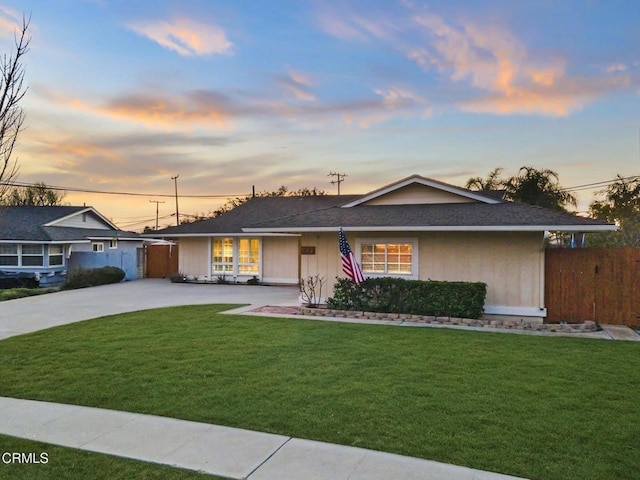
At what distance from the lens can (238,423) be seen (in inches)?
192

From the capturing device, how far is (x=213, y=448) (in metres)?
4.27

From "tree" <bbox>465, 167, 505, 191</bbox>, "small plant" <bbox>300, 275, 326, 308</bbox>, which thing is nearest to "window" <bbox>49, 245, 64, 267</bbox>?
"small plant" <bbox>300, 275, 326, 308</bbox>

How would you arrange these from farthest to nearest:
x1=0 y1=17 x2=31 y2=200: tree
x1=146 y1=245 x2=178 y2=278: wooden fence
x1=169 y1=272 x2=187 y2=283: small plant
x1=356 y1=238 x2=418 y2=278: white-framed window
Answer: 1. x1=146 y1=245 x2=178 y2=278: wooden fence
2. x1=169 y1=272 x2=187 y2=283: small plant
3. x1=356 y1=238 x2=418 y2=278: white-framed window
4. x1=0 y1=17 x2=31 y2=200: tree

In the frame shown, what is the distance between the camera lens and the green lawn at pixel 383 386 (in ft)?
14.2

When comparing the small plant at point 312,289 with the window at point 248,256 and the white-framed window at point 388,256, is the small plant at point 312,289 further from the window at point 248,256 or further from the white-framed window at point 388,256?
the window at point 248,256

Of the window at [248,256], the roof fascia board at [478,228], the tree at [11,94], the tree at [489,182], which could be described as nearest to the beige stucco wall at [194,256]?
the window at [248,256]

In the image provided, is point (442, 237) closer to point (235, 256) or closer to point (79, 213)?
point (235, 256)

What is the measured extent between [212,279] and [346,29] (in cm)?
1383

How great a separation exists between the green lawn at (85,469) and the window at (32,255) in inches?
887

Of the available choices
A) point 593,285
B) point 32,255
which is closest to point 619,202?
point 593,285

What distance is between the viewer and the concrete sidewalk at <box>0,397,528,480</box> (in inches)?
149

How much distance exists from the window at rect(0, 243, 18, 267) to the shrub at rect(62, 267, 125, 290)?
12.1 feet

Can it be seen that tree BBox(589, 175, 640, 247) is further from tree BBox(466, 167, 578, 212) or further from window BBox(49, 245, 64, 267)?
window BBox(49, 245, 64, 267)

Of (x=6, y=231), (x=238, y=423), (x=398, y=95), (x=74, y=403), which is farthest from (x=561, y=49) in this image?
(x=6, y=231)
